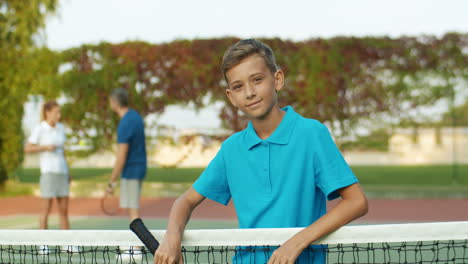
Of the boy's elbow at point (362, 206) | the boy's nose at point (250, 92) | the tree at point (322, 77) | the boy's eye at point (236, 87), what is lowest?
the boy's elbow at point (362, 206)

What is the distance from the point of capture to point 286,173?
1890 mm

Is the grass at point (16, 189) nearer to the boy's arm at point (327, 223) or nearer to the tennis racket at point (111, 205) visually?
the tennis racket at point (111, 205)

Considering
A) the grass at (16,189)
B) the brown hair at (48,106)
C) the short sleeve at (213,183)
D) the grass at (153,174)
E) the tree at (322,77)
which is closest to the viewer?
the short sleeve at (213,183)

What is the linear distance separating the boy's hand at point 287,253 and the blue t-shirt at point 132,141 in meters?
4.52

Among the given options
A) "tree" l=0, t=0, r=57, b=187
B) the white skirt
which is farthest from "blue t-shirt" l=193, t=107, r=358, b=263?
"tree" l=0, t=0, r=57, b=187

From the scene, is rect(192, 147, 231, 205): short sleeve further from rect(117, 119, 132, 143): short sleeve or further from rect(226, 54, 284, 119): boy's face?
rect(117, 119, 132, 143): short sleeve

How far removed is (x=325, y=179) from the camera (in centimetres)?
185

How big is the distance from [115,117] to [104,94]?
610 mm

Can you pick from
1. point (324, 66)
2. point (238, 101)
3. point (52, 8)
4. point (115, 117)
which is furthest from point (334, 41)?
point (238, 101)

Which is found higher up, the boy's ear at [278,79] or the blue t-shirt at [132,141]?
the blue t-shirt at [132,141]

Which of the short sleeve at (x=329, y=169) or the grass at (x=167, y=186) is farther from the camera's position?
the grass at (x=167, y=186)

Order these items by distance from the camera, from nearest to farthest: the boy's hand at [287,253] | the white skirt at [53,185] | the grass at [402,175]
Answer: the boy's hand at [287,253]
the white skirt at [53,185]
the grass at [402,175]

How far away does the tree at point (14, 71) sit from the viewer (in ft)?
44.2

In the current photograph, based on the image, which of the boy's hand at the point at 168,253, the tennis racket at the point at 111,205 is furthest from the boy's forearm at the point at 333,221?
the tennis racket at the point at 111,205
